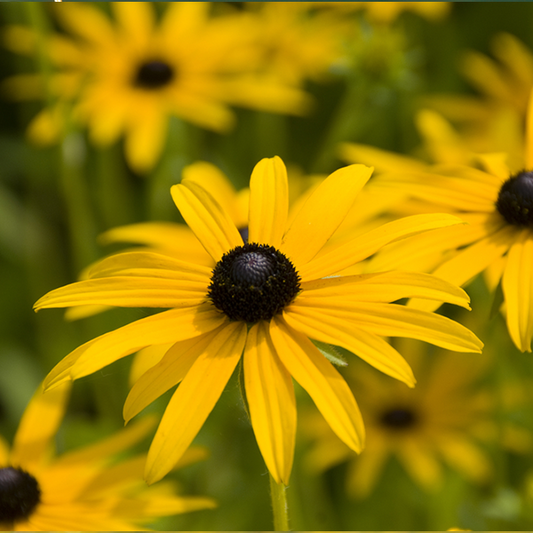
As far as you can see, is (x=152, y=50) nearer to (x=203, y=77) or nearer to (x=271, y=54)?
(x=203, y=77)

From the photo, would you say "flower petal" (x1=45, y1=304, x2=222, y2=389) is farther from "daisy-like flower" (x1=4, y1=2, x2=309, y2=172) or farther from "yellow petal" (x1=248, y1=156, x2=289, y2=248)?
"daisy-like flower" (x1=4, y1=2, x2=309, y2=172)

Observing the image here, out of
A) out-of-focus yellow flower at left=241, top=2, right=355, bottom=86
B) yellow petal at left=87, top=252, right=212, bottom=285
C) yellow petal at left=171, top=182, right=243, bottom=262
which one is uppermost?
out-of-focus yellow flower at left=241, top=2, right=355, bottom=86

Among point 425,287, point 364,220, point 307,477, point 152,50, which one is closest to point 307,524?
point 307,477

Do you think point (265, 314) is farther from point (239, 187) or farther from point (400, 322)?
point (239, 187)

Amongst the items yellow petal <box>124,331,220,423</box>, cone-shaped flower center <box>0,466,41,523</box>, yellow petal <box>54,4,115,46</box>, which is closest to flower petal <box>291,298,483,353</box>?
yellow petal <box>124,331,220,423</box>

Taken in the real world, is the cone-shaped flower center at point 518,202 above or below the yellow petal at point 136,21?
below

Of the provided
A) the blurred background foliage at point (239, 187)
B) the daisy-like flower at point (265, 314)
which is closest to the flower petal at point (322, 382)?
the daisy-like flower at point (265, 314)

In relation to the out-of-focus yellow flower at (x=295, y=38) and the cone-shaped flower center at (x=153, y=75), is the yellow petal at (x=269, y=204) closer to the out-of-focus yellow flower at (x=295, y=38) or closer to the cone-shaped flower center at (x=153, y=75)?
the cone-shaped flower center at (x=153, y=75)
